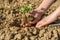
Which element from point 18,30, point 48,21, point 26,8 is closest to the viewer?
point 18,30

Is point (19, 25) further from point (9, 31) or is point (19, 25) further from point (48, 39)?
point (48, 39)

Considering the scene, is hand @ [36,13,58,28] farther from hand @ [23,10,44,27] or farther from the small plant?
the small plant

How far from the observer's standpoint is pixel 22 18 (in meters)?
3.50

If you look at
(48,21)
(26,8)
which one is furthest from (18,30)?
(26,8)

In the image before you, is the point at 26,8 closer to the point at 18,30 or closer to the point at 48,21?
the point at 48,21

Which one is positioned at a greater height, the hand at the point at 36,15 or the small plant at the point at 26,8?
the small plant at the point at 26,8

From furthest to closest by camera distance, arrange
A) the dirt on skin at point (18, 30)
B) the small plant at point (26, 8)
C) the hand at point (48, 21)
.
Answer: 1. the small plant at point (26, 8)
2. the hand at point (48, 21)
3. the dirt on skin at point (18, 30)

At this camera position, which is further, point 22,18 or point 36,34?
point 22,18

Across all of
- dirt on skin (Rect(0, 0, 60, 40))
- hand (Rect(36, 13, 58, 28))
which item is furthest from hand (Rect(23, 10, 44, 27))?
dirt on skin (Rect(0, 0, 60, 40))

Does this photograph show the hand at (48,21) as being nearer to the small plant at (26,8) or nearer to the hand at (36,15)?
the hand at (36,15)

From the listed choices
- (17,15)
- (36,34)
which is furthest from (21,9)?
(36,34)

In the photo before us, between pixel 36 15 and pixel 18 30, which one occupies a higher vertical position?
pixel 36 15

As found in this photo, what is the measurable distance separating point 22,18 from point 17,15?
0.20 metres

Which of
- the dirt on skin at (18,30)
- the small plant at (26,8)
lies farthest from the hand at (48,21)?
the small plant at (26,8)
